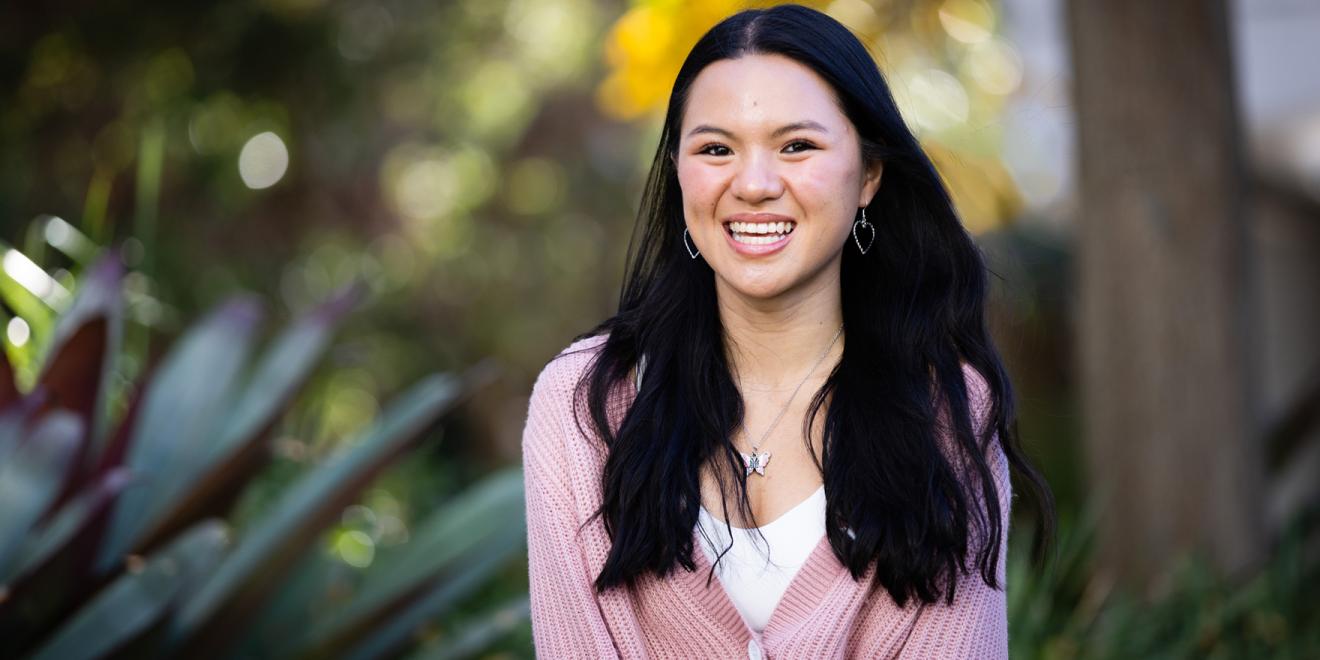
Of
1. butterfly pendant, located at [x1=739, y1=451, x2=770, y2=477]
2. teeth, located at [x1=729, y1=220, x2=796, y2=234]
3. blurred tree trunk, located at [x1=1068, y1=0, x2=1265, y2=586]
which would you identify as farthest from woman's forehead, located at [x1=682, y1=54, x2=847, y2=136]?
blurred tree trunk, located at [x1=1068, y1=0, x2=1265, y2=586]

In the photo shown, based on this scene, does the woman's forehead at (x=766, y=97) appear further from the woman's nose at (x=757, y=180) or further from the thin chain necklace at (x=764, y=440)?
the thin chain necklace at (x=764, y=440)

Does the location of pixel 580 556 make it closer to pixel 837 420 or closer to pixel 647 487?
pixel 647 487

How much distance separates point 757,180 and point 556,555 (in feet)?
2.06

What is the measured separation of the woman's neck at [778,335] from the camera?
7.48 feet

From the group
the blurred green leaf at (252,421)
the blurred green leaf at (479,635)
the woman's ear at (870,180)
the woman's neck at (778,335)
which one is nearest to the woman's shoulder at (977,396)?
the woman's neck at (778,335)

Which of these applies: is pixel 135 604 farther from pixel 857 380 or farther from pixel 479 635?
pixel 857 380

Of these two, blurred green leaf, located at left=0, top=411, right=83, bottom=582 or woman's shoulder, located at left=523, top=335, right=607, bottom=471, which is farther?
blurred green leaf, located at left=0, top=411, right=83, bottom=582

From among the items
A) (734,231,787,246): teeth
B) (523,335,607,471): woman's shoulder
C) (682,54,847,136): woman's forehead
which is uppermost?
(682,54,847,136): woman's forehead

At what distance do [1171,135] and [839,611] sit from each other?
274 cm

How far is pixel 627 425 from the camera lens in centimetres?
221

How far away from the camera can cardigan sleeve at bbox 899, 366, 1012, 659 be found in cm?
215

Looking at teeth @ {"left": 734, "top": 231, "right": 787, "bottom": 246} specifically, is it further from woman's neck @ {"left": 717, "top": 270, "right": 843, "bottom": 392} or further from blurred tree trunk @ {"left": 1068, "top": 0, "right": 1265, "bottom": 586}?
blurred tree trunk @ {"left": 1068, "top": 0, "right": 1265, "bottom": 586}

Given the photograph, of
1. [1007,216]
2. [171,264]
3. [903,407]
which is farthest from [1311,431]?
[171,264]

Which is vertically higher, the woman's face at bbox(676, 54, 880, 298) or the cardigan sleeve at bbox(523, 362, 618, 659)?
the woman's face at bbox(676, 54, 880, 298)
